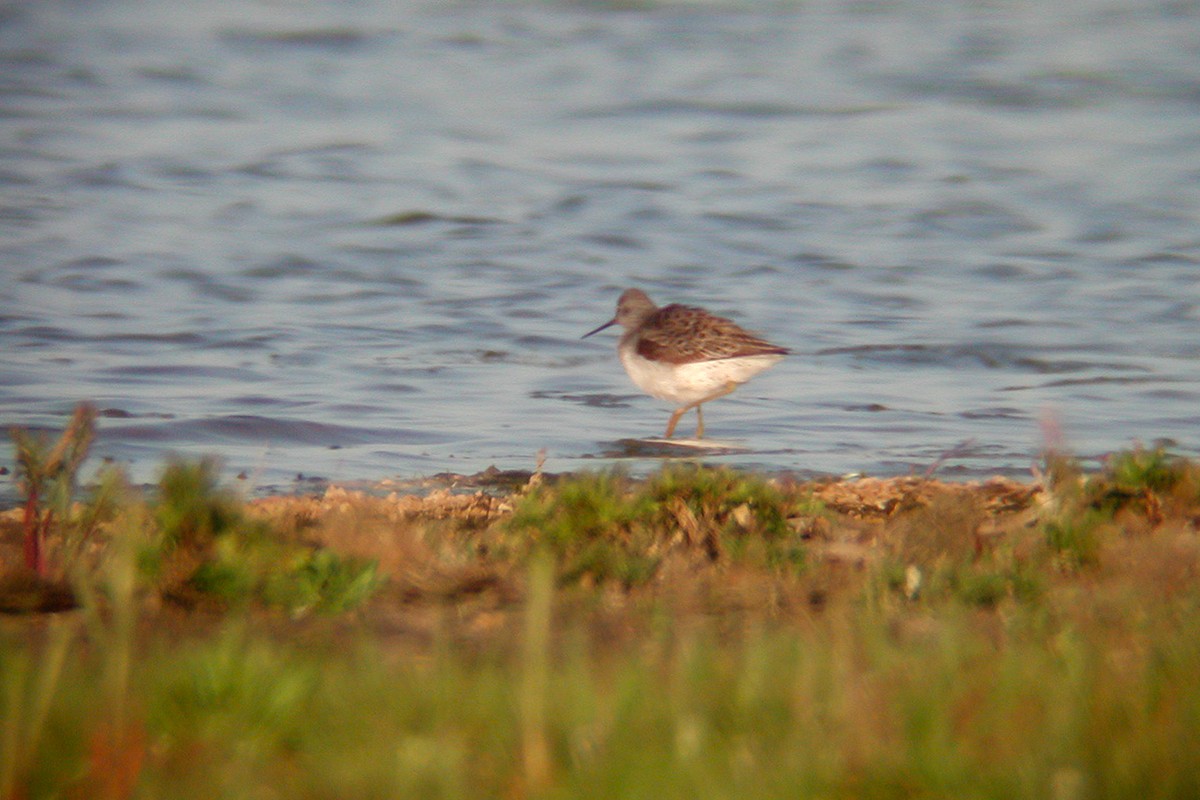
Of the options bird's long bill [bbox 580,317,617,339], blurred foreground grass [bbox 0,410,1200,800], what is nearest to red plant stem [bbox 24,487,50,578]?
blurred foreground grass [bbox 0,410,1200,800]

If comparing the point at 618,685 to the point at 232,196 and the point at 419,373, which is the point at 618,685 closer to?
the point at 419,373

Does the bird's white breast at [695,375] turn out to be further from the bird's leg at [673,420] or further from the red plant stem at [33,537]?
the red plant stem at [33,537]

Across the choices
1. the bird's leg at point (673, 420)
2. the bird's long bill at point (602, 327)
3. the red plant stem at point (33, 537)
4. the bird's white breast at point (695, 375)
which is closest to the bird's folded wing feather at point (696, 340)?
the bird's white breast at point (695, 375)

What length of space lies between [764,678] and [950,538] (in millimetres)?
2010

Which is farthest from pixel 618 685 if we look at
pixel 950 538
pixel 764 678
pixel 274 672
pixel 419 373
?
pixel 419 373

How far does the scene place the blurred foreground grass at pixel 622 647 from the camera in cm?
286

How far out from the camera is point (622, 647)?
3916 mm

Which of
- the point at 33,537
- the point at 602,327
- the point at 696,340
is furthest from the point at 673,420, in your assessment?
the point at 33,537

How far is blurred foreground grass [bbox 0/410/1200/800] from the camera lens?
2863 mm

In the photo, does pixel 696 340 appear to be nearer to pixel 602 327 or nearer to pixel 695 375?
pixel 695 375

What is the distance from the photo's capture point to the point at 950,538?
201 inches

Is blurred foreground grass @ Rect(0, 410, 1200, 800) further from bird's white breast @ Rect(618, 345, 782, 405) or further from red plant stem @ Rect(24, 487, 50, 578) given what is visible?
bird's white breast @ Rect(618, 345, 782, 405)

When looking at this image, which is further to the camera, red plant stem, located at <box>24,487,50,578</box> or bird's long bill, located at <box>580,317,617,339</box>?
bird's long bill, located at <box>580,317,617,339</box>

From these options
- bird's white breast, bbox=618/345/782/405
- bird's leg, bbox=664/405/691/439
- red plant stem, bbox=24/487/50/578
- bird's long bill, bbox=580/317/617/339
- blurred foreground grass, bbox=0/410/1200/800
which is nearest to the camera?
blurred foreground grass, bbox=0/410/1200/800
